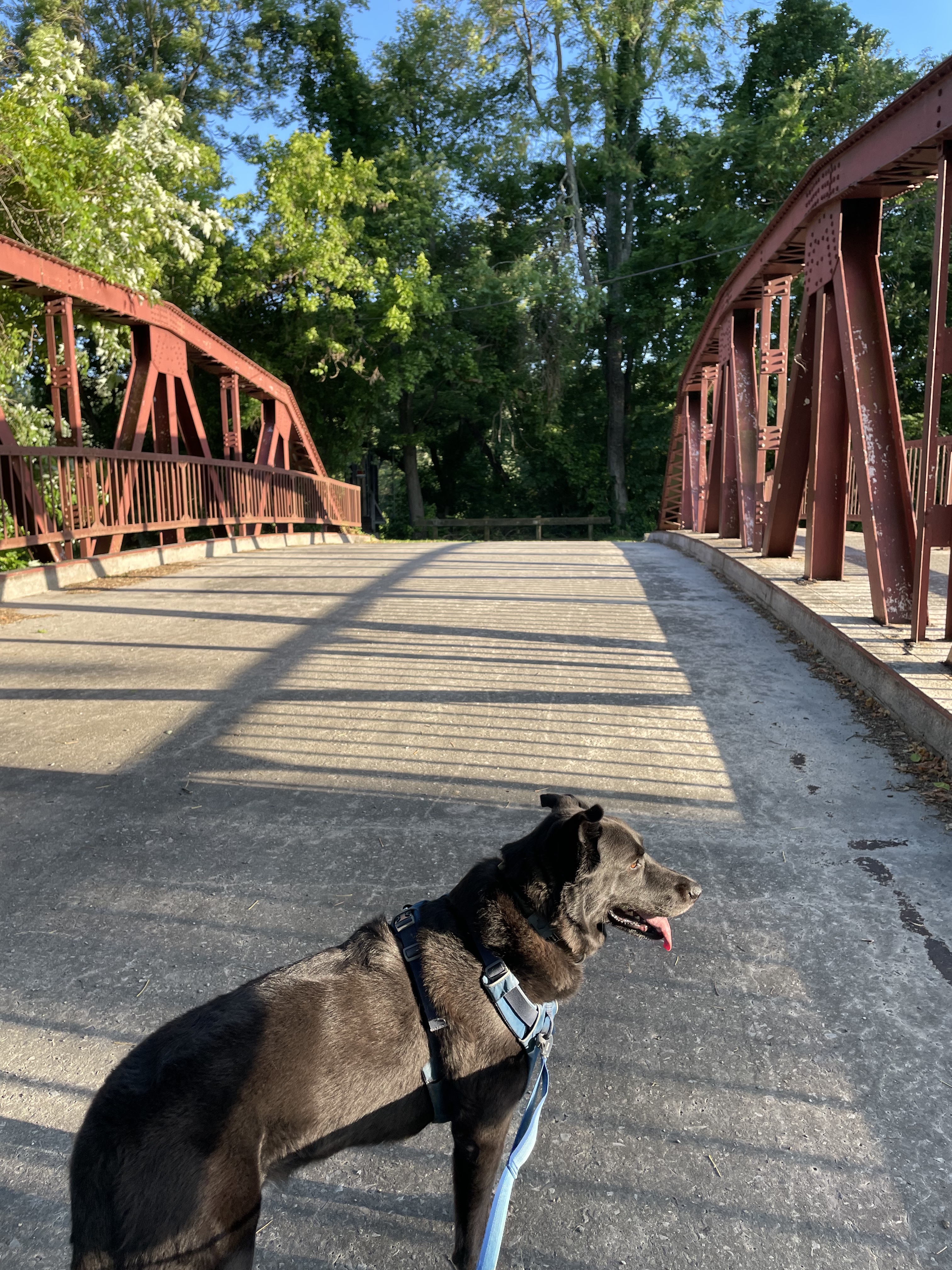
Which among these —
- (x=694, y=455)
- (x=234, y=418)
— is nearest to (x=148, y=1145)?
(x=694, y=455)

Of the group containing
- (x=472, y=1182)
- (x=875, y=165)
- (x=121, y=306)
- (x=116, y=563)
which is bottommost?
(x=472, y=1182)

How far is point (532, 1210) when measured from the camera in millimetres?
2109

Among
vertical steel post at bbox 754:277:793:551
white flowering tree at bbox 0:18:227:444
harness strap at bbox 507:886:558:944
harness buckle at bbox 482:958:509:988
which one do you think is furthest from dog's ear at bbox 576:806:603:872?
white flowering tree at bbox 0:18:227:444

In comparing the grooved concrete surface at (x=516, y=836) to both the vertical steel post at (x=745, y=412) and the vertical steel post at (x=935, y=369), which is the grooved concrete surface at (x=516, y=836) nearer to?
the vertical steel post at (x=935, y=369)

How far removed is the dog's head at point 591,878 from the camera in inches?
88.7

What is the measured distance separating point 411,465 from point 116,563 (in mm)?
24095

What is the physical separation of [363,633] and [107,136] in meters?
12.8

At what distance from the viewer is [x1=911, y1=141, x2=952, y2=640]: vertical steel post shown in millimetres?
5160

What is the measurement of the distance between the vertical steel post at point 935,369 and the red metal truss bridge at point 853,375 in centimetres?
1

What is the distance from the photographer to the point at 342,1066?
1894 millimetres

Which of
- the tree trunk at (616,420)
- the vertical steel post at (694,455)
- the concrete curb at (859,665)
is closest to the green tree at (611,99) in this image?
the tree trunk at (616,420)

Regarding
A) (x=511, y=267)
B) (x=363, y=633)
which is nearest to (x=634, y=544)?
(x=363, y=633)

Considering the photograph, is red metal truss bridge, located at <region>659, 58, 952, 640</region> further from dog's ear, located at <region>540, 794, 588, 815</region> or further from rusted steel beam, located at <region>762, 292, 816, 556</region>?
dog's ear, located at <region>540, 794, 588, 815</region>

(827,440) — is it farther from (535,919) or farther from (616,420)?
(616,420)
